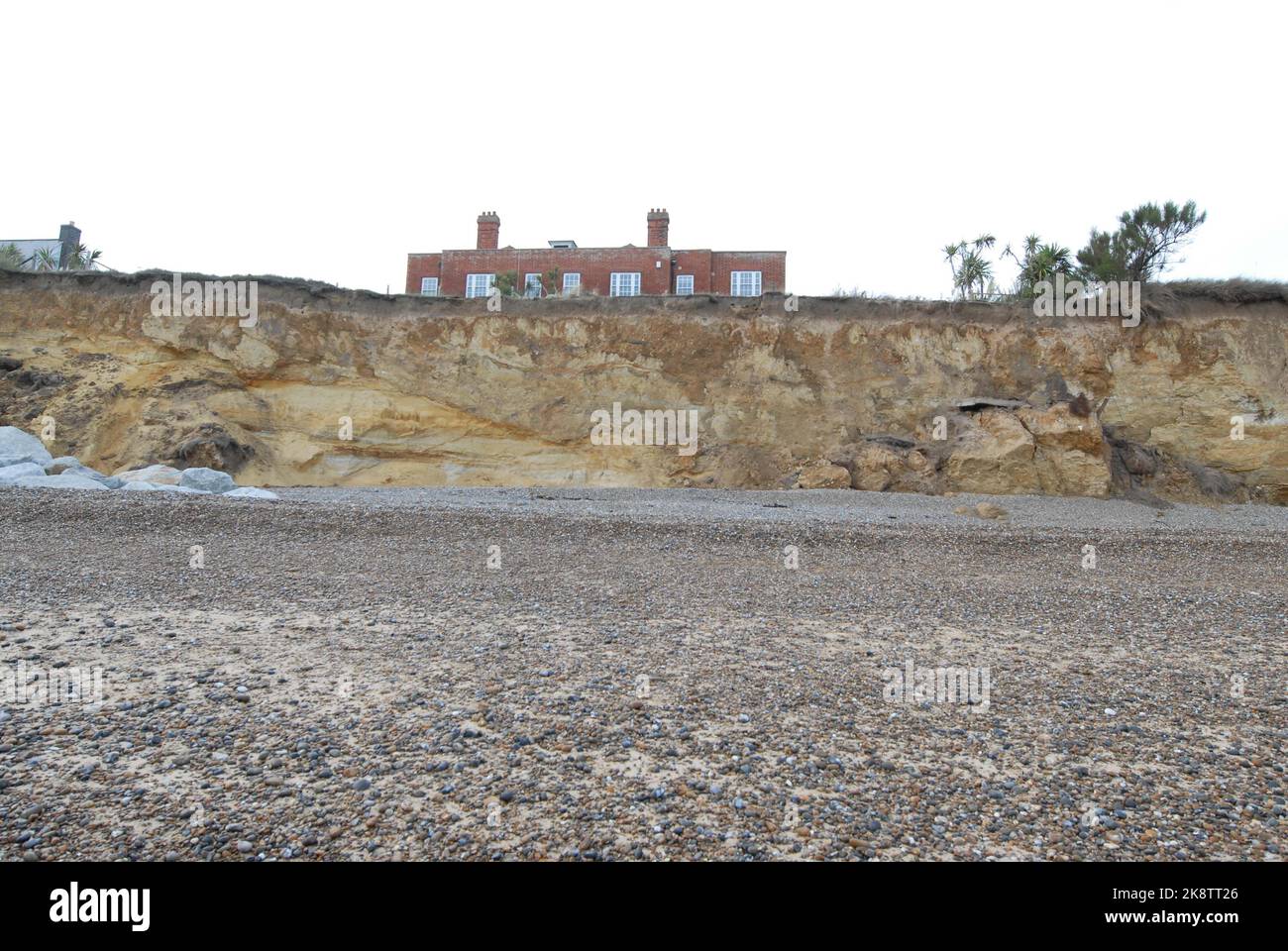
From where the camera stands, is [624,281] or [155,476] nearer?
[155,476]

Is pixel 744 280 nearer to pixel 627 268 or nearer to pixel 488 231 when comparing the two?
pixel 627 268

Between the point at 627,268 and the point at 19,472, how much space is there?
95.3 feet

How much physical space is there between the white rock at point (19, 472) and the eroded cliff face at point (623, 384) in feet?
11.4

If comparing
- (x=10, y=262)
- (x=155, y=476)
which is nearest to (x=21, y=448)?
(x=155, y=476)

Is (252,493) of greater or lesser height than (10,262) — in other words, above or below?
below

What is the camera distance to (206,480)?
16.5 m

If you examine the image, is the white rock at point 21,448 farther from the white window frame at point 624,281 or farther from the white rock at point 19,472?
the white window frame at point 624,281

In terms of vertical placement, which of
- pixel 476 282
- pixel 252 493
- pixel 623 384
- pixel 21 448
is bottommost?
pixel 252 493

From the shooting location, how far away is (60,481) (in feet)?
49.8

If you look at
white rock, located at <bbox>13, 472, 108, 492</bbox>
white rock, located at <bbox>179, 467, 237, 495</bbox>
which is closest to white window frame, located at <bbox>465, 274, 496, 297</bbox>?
white rock, located at <bbox>179, 467, 237, 495</bbox>

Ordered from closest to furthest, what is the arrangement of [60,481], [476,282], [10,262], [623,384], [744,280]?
[60,481], [623,384], [10,262], [744,280], [476,282]

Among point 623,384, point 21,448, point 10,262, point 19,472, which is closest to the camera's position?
point 19,472
